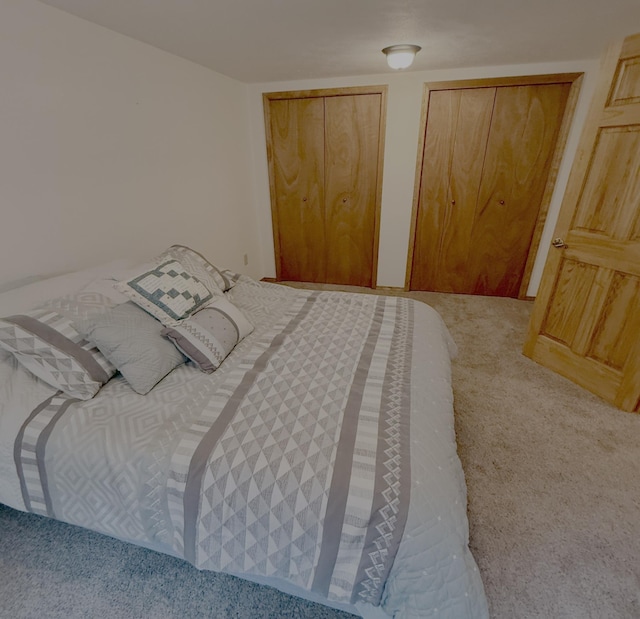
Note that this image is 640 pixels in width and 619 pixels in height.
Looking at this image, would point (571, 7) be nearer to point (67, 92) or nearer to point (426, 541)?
point (426, 541)

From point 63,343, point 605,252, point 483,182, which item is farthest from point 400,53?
point 63,343

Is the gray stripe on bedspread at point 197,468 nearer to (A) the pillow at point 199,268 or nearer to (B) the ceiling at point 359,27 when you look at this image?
(A) the pillow at point 199,268

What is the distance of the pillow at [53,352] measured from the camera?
4.10 ft

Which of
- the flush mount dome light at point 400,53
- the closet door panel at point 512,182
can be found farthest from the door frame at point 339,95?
Answer: the closet door panel at point 512,182

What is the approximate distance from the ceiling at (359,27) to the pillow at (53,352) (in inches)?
57.2

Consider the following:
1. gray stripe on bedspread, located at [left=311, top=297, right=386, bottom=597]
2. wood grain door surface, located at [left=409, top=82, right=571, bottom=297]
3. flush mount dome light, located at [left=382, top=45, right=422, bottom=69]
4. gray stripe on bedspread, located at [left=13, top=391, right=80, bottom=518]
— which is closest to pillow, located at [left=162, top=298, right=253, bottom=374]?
gray stripe on bedspread, located at [left=13, top=391, right=80, bottom=518]

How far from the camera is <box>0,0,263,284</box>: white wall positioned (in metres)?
1.57

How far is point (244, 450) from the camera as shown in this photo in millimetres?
1068

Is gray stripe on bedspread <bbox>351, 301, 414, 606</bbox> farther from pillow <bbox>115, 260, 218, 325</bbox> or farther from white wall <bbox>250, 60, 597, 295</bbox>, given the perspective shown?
white wall <bbox>250, 60, 597, 295</bbox>

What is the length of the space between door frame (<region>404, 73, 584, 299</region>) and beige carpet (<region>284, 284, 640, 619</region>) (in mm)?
1418

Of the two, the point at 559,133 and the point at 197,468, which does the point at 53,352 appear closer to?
the point at 197,468

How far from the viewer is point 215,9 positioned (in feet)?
5.30

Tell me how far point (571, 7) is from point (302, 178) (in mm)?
2478

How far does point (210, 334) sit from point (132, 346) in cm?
31
